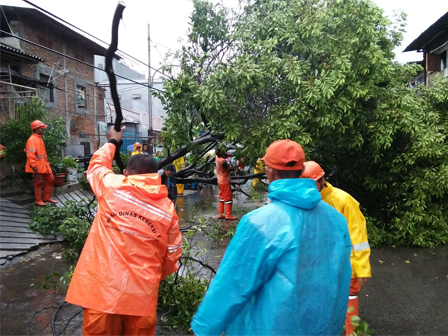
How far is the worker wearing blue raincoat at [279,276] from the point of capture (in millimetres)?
1478

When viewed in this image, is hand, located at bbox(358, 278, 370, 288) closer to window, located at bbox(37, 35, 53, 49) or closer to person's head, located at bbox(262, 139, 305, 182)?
person's head, located at bbox(262, 139, 305, 182)

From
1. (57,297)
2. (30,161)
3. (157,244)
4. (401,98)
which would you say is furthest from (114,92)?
(30,161)

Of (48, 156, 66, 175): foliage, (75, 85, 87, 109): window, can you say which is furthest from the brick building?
(48, 156, 66, 175): foliage

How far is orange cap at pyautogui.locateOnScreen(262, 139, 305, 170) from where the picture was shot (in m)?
1.69

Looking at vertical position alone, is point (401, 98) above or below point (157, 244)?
above

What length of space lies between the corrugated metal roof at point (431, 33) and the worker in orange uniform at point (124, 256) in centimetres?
1521

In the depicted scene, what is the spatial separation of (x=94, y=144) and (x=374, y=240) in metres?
16.7

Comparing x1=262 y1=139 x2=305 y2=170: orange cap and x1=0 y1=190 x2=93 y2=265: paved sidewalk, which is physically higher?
x1=262 y1=139 x2=305 y2=170: orange cap

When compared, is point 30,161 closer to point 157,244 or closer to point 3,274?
point 3,274

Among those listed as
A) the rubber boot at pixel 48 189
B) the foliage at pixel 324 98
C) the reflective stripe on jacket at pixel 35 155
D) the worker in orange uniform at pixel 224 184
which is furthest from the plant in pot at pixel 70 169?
the foliage at pixel 324 98

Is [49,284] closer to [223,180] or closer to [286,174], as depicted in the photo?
[286,174]

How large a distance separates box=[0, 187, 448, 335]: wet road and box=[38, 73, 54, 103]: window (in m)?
11.2

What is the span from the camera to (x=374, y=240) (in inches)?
262

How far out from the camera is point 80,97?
18.9m
